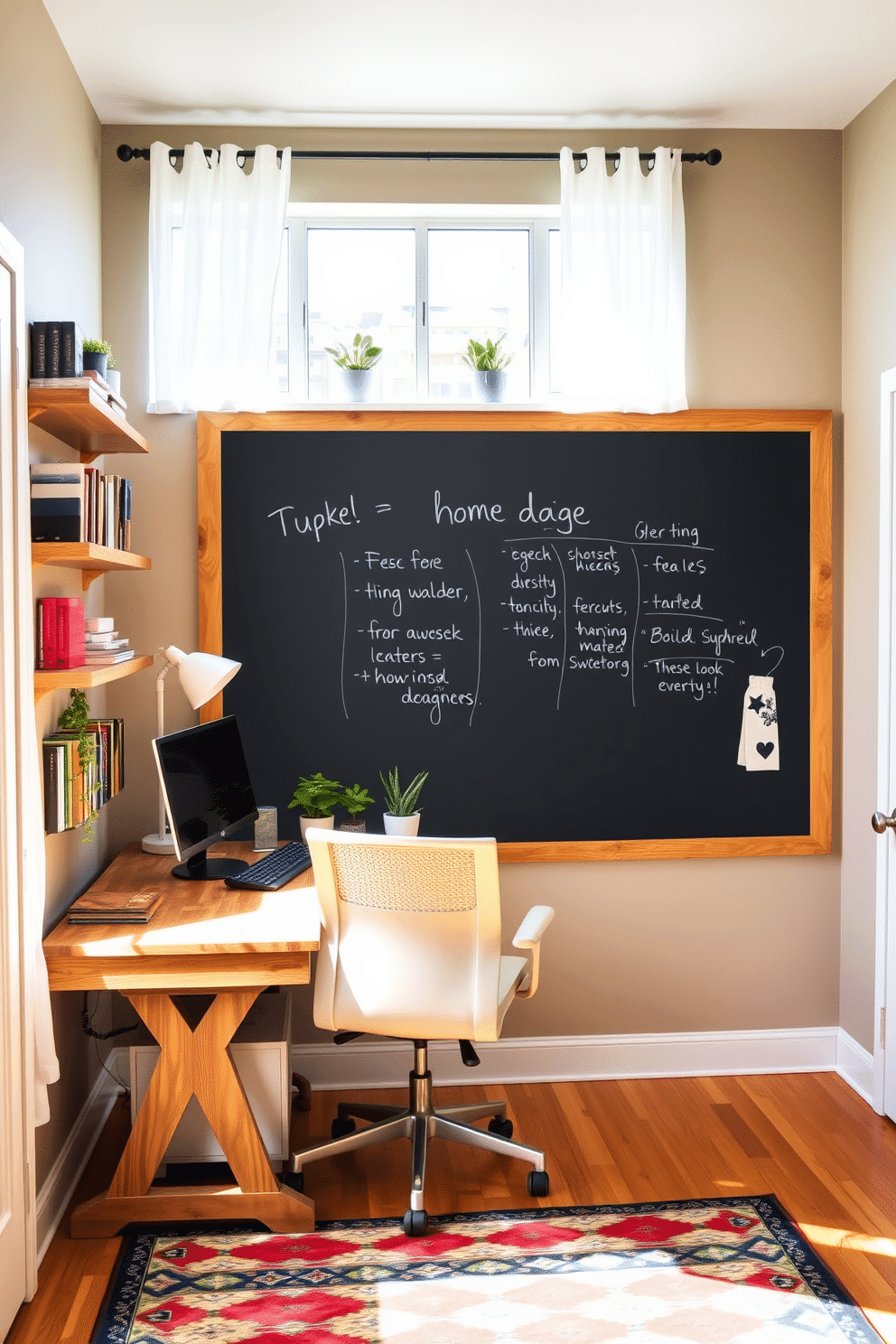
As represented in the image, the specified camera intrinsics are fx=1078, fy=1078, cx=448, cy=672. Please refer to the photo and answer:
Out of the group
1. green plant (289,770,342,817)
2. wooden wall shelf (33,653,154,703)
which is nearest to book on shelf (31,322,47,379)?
wooden wall shelf (33,653,154,703)

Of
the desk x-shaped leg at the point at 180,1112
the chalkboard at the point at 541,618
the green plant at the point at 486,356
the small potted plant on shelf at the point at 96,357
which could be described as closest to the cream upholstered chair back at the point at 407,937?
the desk x-shaped leg at the point at 180,1112

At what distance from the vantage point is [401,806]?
3.19 meters

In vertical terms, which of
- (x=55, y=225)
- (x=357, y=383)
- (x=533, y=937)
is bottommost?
(x=533, y=937)

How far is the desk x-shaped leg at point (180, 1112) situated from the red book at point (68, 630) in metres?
0.82

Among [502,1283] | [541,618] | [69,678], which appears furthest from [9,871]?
[541,618]

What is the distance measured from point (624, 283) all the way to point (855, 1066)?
2.48 m

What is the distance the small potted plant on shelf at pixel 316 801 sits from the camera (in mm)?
3121

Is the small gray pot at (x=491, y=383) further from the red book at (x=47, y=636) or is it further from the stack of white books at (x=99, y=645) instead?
the red book at (x=47, y=636)

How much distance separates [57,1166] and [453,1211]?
952mm

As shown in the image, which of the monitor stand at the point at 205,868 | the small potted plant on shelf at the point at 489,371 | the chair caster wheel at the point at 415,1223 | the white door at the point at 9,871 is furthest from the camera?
the small potted plant on shelf at the point at 489,371

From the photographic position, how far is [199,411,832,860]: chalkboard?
10.7ft

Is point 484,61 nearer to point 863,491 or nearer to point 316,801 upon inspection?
point 863,491

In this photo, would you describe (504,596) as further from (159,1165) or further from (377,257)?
(159,1165)

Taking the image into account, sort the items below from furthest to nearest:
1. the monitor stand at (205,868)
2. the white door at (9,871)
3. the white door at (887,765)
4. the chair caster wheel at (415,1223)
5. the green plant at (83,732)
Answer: the white door at (887,765) → the monitor stand at (205,868) → the green plant at (83,732) → the chair caster wheel at (415,1223) → the white door at (9,871)
